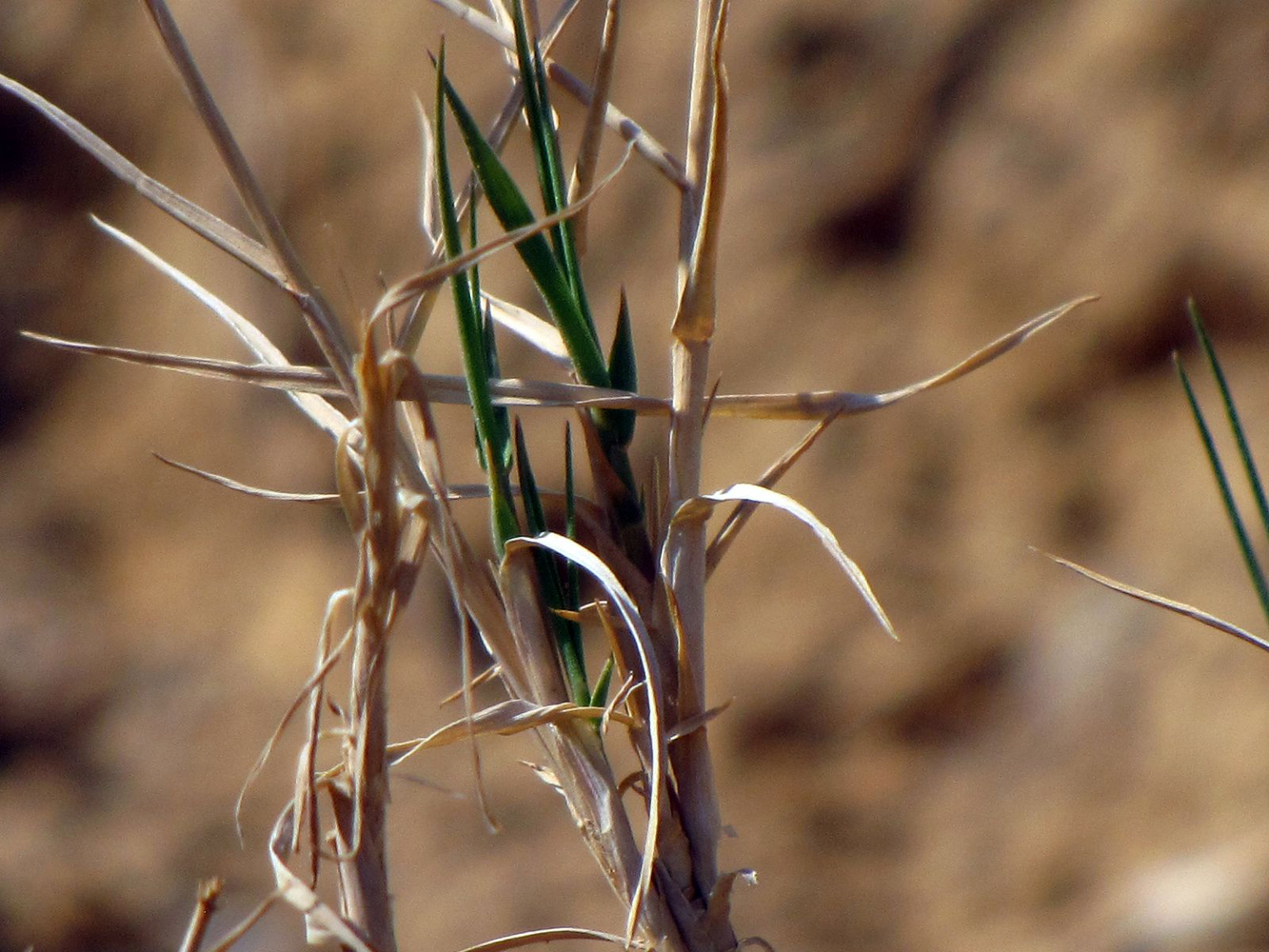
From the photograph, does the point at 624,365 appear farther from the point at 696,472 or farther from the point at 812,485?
the point at 812,485

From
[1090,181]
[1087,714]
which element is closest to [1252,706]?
[1087,714]

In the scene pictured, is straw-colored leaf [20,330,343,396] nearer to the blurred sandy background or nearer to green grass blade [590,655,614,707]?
green grass blade [590,655,614,707]

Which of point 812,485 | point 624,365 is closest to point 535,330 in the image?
point 624,365

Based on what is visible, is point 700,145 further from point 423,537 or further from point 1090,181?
point 1090,181

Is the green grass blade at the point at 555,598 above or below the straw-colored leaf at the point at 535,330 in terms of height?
below

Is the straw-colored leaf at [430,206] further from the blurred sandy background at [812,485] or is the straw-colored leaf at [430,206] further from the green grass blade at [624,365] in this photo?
the blurred sandy background at [812,485]

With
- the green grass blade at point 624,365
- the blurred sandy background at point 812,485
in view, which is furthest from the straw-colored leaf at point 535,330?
the blurred sandy background at point 812,485

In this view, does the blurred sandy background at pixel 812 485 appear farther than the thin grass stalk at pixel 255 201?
Yes

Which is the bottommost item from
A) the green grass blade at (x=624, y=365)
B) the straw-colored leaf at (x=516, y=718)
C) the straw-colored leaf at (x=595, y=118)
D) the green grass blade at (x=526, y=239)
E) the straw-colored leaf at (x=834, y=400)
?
the straw-colored leaf at (x=516, y=718)

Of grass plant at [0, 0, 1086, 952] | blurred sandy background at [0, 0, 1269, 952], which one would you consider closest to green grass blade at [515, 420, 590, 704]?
grass plant at [0, 0, 1086, 952]
